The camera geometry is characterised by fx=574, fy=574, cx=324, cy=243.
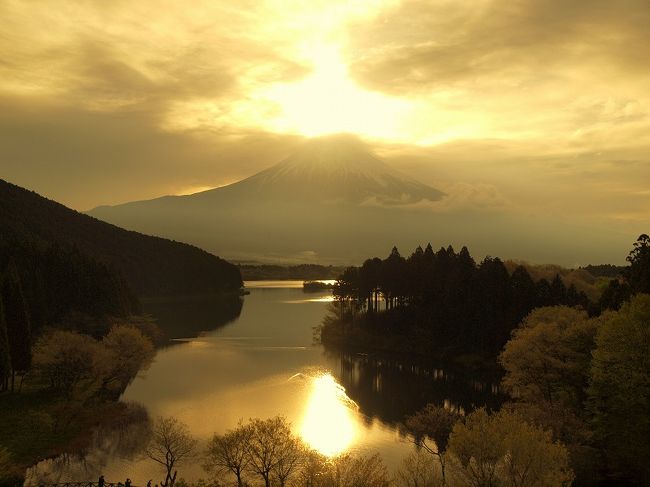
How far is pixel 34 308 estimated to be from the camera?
268 feet

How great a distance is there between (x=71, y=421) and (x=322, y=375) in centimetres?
3183

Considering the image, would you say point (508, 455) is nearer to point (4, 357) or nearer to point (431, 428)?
point (431, 428)

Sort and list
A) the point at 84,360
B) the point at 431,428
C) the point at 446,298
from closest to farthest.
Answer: the point at 431,428
the point at 84,360
the point at 446,298

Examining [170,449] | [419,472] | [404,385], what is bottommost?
[404,385]

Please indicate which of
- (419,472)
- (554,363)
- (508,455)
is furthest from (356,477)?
(554,363)

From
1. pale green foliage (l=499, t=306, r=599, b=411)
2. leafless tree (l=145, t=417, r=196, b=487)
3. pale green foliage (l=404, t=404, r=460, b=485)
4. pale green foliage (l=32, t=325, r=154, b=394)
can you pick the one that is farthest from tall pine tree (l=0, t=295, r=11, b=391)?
pale green foliage (l=499, t=306, r=599, b=411)

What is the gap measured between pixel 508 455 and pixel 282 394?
122ft

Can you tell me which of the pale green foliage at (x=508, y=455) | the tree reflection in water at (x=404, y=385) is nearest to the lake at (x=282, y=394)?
the tree reflection in water at (x=404, y=385)

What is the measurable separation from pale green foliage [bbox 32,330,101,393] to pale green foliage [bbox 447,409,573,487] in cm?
3959

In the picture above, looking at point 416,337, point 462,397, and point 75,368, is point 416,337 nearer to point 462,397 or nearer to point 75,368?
point 462,397

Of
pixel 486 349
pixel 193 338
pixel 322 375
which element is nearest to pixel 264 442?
pixel 322 375

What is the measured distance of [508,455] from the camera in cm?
2791

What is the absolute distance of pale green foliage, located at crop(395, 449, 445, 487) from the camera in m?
30.1

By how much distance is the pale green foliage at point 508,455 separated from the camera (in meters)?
26.9
